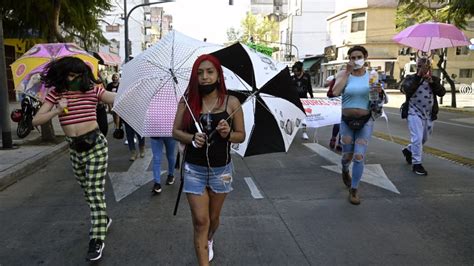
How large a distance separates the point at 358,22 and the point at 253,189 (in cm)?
4866

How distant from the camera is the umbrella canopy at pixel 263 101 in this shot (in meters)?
3.46

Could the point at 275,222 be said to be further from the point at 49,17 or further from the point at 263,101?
the point at 49,17

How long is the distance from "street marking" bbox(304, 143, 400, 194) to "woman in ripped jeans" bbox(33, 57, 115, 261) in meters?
4.03

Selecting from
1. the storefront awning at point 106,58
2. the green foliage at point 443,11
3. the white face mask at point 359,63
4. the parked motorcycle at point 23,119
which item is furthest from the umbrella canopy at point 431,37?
the storefront awning at point 106,58

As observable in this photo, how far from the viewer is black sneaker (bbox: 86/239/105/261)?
387cm

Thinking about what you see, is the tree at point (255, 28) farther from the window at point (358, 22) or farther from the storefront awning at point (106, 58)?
the storefront awning at point (106, 58)

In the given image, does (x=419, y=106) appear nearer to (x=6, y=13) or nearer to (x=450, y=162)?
(x=450, y=162)

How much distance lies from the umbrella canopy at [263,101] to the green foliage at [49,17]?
27.6 feet

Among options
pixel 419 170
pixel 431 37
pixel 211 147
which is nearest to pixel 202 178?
pixel 211 147

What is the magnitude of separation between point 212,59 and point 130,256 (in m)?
2.00

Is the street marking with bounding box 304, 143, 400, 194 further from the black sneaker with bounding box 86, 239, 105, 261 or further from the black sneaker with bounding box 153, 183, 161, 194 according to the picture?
the black sneaker with bounding box 86, 239, 105, 261

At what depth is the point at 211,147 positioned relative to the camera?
10.5 ft

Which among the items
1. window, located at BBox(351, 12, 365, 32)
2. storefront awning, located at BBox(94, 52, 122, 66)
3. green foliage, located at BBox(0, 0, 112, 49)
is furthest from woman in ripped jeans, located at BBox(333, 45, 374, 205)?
window, located at BBox(351, 12, 365, 32)

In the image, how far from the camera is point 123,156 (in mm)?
9172
